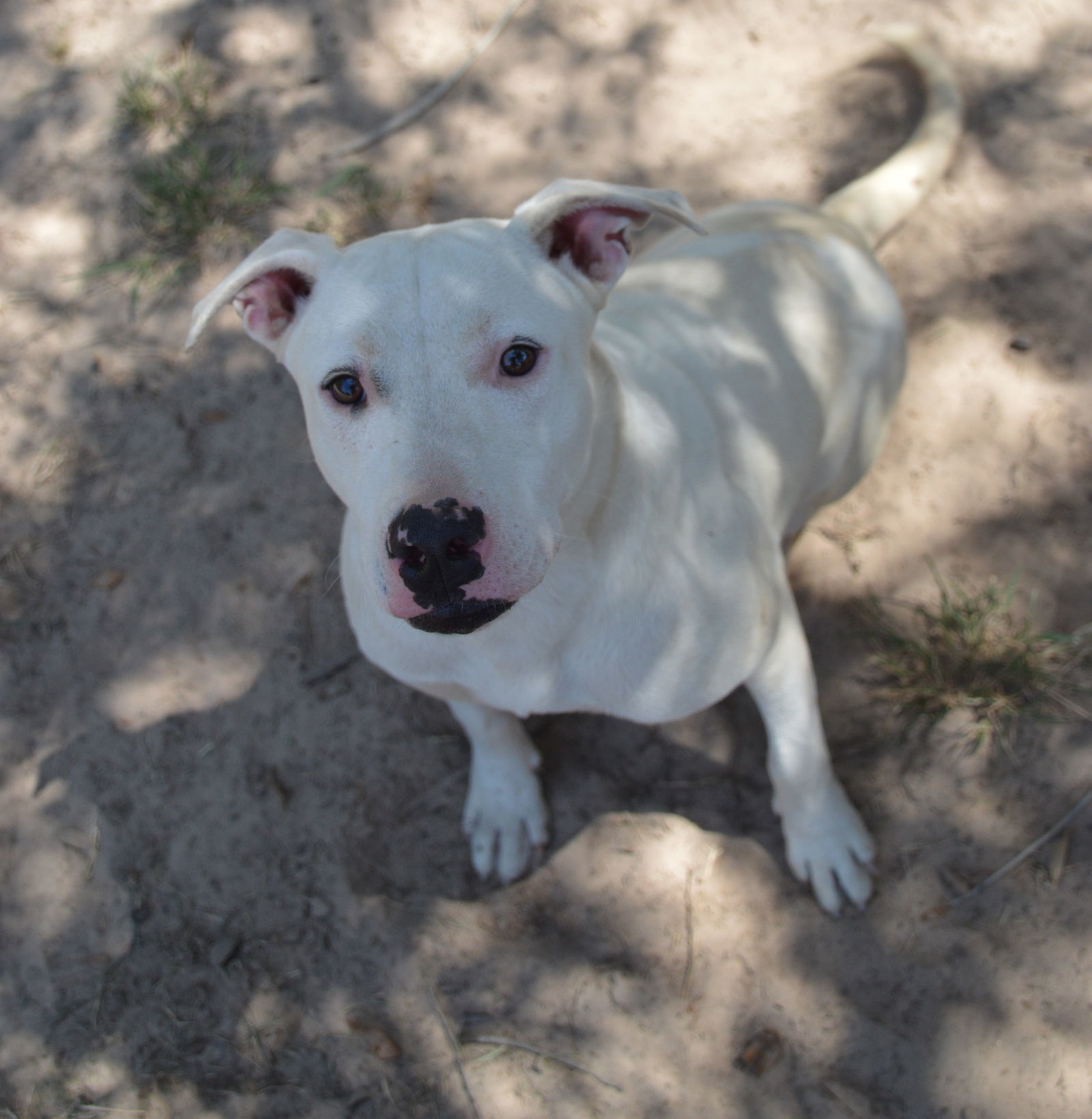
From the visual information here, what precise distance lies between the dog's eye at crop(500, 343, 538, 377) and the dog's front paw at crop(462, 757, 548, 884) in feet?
5.76

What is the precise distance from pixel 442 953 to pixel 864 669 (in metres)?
1.84

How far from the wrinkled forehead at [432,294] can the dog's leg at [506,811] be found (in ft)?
5.51

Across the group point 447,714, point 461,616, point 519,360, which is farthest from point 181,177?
point 461,616

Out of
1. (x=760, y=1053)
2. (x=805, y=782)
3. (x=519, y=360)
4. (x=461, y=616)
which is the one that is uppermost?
(x=519, y=360)

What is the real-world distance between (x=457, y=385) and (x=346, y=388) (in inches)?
11.0

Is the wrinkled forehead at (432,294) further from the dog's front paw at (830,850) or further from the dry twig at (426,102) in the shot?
the dry twig at (426,102)

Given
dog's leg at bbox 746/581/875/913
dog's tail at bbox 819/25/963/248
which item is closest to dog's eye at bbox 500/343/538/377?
dog's leg at bbox 746/581/875/913

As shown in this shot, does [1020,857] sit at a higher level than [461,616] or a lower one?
lower

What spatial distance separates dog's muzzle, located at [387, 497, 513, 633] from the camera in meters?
1.83

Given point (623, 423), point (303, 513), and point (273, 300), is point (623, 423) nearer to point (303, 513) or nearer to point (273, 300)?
point (273, 300)

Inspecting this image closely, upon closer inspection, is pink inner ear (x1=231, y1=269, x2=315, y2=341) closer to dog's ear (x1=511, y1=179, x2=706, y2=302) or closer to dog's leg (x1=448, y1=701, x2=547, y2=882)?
dog's ear (x1=511, y1=179, x2=706, y2=302)

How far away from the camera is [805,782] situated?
10.1 feet

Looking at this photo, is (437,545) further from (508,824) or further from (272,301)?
(508,824)

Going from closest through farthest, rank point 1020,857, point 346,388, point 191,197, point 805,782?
point 346,388 → point 805,782 → point 1020,857 → point 191,197
